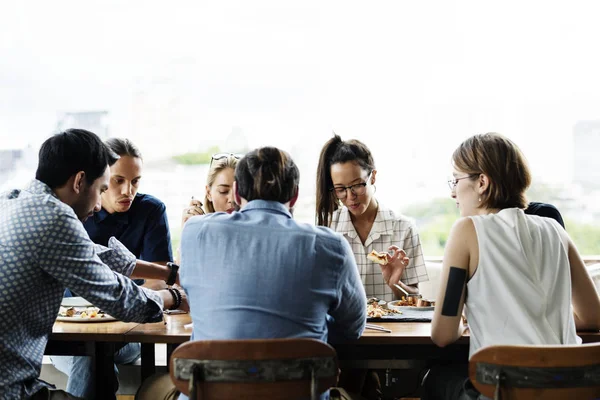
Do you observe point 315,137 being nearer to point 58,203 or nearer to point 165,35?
point 165,35

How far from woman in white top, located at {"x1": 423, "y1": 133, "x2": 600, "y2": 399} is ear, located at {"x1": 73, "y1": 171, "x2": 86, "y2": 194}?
3.77ft

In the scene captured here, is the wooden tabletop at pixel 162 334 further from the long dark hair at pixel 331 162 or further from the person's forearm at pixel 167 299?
the long dark hair at pixel 331 162

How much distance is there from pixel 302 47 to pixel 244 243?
3.25 meters

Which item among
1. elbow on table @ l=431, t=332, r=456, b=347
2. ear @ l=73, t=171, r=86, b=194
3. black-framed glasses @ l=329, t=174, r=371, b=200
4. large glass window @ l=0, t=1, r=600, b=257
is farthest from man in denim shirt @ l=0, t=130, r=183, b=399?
large glass window @ l=0, t=1, r=600, b=257

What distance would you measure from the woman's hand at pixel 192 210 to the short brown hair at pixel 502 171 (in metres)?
1.54

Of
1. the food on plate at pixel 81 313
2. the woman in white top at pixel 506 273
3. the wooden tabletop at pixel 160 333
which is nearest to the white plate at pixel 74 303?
the food on plate at pixel 81 313

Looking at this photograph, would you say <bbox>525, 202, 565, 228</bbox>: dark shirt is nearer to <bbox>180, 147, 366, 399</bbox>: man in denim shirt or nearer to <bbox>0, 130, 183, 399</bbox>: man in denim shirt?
<bbox>180, 147, 366, 399</bbox>: man in denim shirt

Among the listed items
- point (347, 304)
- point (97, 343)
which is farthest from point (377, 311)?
point (97, 343)

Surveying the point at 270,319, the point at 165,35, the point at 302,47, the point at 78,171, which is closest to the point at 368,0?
the point at 302,47

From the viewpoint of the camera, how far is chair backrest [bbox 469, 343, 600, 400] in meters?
1.72

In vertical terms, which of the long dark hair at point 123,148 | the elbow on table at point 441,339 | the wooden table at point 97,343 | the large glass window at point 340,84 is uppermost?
the large glass window at point 340,84

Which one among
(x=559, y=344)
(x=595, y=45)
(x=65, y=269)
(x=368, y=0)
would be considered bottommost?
(x=559, y=344)

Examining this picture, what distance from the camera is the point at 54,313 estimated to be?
2.07 meters

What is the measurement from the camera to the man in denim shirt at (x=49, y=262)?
193 centimetres
